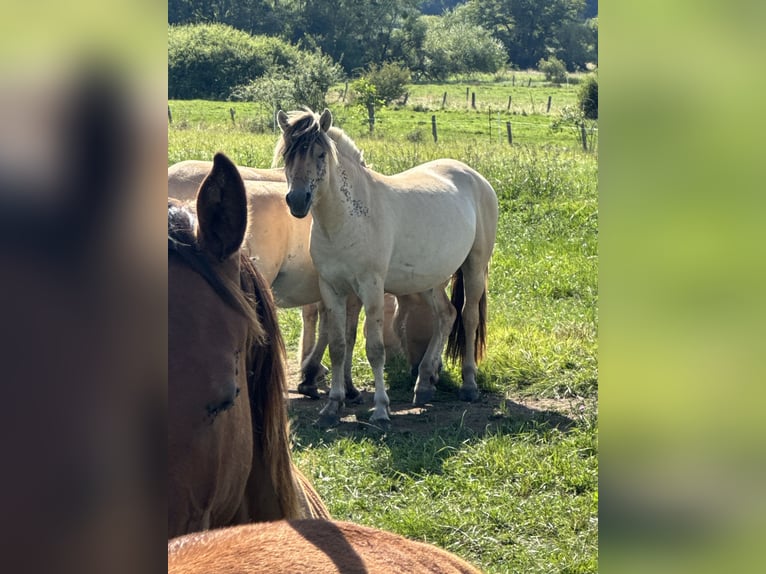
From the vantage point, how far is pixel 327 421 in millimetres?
5172

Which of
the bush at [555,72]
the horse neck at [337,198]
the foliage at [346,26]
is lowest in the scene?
the horse neck at [337,198]

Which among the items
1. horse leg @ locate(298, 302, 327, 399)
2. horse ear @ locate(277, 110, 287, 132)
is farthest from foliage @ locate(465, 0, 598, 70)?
horse ear @ locate(277, 110, 287, 132)

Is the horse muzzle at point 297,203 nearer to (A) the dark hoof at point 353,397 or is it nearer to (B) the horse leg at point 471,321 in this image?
(A) the dark hoof at point 353,397

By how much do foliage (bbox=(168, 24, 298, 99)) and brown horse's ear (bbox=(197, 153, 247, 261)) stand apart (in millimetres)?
29390

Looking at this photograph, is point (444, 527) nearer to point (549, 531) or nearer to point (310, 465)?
point (549, 531)

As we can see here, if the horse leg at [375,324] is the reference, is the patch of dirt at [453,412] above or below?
below

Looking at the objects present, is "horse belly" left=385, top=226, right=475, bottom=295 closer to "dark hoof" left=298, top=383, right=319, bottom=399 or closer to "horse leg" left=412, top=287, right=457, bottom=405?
"horse leg" left=412, top=287, right=457, bottom=405

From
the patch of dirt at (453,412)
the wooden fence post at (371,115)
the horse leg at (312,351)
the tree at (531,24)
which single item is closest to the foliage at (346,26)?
the tree at (531,24)

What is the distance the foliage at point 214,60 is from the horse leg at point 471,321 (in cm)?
2521

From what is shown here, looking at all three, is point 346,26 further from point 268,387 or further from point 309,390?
point 268,387

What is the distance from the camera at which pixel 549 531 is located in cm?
371

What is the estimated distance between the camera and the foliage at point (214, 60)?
3052cm
